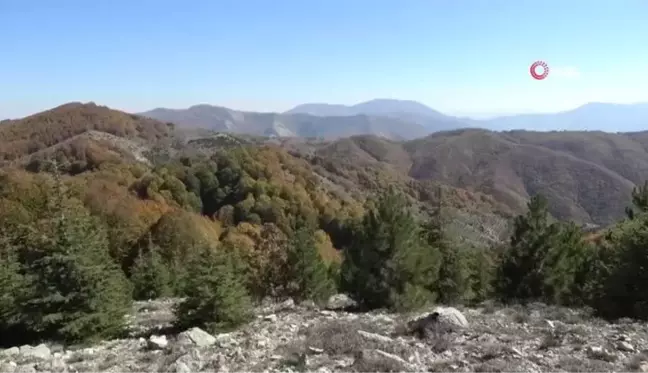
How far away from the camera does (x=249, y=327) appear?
16.5 meters

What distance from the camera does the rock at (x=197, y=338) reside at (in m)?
14.2

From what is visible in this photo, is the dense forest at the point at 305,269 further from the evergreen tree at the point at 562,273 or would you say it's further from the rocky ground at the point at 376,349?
the rocky ground at the point at 376,349

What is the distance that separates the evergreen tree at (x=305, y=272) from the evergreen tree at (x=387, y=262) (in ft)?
19.0

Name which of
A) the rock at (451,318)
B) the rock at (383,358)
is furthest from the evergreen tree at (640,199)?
the rock at (383,358)

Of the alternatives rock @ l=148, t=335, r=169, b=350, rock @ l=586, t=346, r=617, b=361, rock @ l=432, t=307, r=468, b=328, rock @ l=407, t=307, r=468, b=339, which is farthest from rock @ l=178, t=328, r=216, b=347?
rock @ l=586, t=346, r=617, b=361

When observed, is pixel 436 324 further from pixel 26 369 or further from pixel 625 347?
pixel 26 369

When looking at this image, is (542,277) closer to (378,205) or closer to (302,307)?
(378,205)

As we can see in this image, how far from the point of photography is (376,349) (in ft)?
39.4

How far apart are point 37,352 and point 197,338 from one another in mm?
4252

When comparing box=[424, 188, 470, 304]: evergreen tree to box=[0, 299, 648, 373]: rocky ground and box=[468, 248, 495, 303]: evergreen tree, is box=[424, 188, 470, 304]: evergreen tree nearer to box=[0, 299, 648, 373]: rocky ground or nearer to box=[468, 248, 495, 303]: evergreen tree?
box=[468, 248, 495, 303]: evergreen tree

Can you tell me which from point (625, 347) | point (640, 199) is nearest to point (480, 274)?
point (640, 199)

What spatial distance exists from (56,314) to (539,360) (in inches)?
526

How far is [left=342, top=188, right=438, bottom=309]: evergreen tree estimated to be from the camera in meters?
21.6

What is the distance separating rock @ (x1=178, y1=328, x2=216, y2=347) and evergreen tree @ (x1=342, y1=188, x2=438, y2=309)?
855cm
